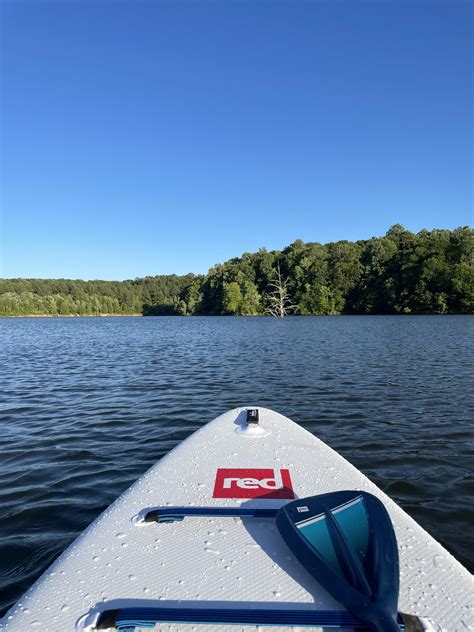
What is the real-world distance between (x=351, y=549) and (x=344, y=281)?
70.9 metres

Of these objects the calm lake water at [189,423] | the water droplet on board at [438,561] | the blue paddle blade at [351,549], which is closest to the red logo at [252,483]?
the blue paddle blade at [351,549]

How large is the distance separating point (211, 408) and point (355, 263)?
6766 centimetres

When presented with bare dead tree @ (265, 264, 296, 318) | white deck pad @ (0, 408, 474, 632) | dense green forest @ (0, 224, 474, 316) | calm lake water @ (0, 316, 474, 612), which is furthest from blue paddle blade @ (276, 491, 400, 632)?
bare dead tree @ (265, 264, 296, 318)

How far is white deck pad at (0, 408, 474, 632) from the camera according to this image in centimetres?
180

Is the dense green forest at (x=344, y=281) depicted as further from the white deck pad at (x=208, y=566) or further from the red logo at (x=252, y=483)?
the white deck pad at (x=208, y=566)

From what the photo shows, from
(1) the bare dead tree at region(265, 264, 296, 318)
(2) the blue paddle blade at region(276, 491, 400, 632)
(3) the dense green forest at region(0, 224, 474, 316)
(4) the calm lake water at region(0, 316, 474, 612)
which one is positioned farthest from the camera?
(1) the bare dead tree at region(265, 264, 296, 318)

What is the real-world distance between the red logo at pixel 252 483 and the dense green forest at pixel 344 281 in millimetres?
58790

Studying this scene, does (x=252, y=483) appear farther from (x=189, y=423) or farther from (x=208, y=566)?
(x=189, y=423)

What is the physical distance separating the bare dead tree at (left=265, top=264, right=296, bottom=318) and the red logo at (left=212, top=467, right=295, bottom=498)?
63417 mm

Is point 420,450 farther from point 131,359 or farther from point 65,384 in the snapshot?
point 131,359

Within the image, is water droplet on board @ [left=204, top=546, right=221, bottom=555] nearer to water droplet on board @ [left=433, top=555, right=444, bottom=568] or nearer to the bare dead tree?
water droplet on board @ [left=433, top=555, right=444, bottom=568]

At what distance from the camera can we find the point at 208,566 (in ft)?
6.82

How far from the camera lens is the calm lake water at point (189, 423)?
13.0 feet

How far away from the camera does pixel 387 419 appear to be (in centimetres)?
723
